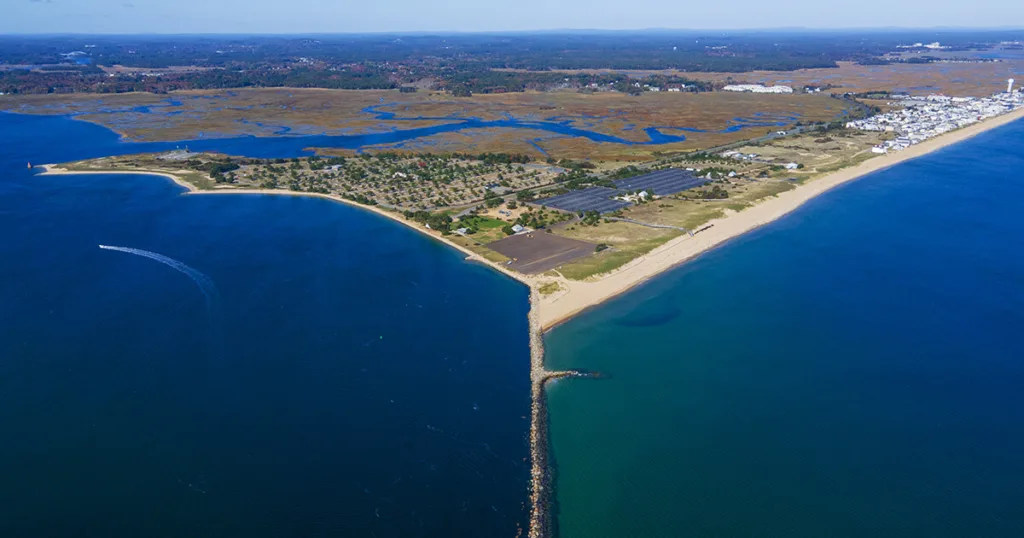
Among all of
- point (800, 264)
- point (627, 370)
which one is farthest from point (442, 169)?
point (627, 370)

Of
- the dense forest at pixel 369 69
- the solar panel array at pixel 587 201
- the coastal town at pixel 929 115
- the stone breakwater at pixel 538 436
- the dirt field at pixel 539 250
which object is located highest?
the dense forest at pixel 369 69

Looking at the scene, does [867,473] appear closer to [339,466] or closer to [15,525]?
[339,466]

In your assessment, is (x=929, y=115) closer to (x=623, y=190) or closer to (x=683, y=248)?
(x=623, y=190)

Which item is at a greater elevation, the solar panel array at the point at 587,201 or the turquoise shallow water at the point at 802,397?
the solar panel array at the point at 587,201

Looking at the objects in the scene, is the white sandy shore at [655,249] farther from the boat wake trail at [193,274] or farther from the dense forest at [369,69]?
the dense forest at [369,69]

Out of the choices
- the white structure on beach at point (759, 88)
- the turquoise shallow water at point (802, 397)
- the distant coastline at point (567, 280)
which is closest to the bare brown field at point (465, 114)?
the white structure on beach at point (759, 88)

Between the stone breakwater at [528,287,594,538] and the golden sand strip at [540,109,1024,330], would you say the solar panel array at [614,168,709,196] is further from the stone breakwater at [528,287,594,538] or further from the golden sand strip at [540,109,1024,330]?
the stone breakwater at [528,287,594,538]

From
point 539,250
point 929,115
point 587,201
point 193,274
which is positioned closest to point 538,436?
point 539,250
